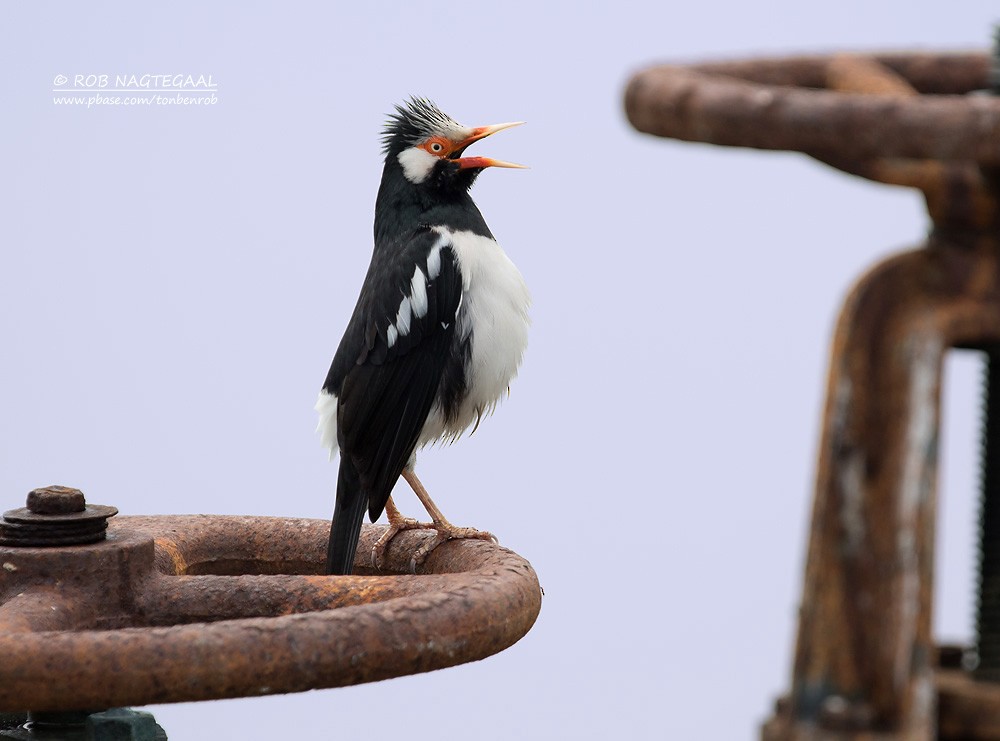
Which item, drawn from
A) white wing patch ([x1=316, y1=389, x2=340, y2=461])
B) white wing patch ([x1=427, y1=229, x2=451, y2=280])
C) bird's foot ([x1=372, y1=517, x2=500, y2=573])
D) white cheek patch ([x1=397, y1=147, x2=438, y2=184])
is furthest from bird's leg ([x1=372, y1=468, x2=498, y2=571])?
white cheek patch ([x1=397, y1=147, x2=438, y2=184])

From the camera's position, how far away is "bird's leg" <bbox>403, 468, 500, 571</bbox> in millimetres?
4020

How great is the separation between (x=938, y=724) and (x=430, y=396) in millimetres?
2596

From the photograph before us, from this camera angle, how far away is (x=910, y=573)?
5.22 ft

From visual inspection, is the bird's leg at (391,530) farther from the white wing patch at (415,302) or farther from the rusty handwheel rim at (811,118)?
the rusty handwheel rim at (811,118)

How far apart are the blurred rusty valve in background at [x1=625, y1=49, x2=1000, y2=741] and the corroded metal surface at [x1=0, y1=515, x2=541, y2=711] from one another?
1009 millimetres

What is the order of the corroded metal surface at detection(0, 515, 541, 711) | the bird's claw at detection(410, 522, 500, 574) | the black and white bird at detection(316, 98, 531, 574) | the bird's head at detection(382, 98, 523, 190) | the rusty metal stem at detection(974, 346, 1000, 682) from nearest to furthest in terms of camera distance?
the rusty metal stem at detection(974, 346, 1000, 682) → the corroded metal surface at detection(0, 515, 541, 711) → the bird's claw at detection(410, 522, 500, 574) → the black and white bird at detection(316, 98, 531, 574) → the bird's head at detection(382, 98, 523, 190)

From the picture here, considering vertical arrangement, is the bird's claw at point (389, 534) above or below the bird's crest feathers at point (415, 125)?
below

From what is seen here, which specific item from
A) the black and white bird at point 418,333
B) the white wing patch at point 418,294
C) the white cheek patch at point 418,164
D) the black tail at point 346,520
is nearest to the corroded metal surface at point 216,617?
the black tail at point 346,520

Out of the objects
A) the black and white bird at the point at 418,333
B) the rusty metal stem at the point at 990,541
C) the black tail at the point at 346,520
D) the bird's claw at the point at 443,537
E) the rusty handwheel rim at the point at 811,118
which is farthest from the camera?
the black and white bird at the point at 418,333

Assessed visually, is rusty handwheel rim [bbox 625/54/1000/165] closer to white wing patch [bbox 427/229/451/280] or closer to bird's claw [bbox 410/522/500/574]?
bird's claw [bbox 410/522/500/574]

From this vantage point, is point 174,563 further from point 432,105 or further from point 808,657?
point 808,657

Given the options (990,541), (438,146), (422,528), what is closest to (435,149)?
(438,146)

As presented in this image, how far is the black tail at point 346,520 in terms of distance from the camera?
3.85 m

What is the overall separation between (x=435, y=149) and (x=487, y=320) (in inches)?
25.2
